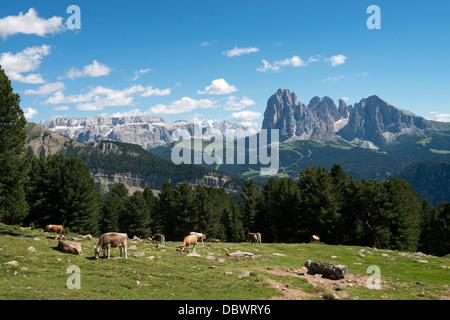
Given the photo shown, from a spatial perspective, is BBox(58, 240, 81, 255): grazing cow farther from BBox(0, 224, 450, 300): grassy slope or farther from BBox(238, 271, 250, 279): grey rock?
BBox(238, 271, 250, 279): grey rock

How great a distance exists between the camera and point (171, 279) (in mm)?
20109

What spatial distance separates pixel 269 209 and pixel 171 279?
66.9 m

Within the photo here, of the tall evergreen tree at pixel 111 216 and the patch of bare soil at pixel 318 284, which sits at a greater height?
the patch of bare soil at pixel 318 284

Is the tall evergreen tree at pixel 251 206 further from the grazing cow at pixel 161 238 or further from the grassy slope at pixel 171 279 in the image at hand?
the grassy slope at pixel 171 279

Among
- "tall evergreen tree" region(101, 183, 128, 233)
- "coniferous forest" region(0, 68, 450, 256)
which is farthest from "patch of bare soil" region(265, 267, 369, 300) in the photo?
"tall evergreen tree" region(101, 183, 128, 233)

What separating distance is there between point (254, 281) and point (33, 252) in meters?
17.9

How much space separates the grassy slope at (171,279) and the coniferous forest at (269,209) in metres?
18.7

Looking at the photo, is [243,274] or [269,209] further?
[269,209]

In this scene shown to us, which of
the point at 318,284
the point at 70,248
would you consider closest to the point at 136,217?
the point at 70,248

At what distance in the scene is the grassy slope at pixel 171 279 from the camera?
16312 mm

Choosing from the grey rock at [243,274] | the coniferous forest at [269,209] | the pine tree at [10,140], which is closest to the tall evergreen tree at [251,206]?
the coniferous forest at [269,209]

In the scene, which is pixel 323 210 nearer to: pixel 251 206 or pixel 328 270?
pixel 251 206
